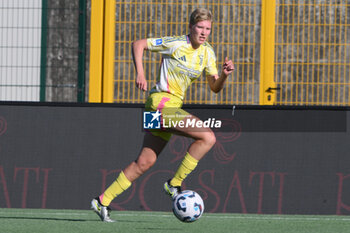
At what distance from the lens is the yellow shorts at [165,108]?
7809 millimetres

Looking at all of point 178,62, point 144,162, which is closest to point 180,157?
point 144,162

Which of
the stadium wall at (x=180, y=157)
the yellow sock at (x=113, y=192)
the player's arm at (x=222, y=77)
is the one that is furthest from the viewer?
the stadium wall at (x=180, y=157)

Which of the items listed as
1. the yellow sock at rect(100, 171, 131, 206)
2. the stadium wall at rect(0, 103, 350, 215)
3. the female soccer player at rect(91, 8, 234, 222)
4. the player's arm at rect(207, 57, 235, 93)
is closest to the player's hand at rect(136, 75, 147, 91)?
the female soccer player at rect(91, 8, 234, 222)

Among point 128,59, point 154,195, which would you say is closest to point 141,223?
point 154,195

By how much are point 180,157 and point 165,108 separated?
1853 millimetres

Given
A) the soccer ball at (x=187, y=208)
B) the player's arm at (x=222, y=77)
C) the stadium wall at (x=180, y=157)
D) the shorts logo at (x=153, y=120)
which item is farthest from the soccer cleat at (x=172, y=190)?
the stadium wall at (x=180, y=157)

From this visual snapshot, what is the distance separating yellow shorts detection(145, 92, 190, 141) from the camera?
781 centimetres

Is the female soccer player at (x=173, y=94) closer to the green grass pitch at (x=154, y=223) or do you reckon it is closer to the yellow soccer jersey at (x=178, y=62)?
the yellow soccer jersey at (x=178, y=62)

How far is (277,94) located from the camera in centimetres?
1028

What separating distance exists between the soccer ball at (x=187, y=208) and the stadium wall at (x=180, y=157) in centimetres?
190

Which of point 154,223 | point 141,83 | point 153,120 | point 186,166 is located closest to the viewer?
point 141,83

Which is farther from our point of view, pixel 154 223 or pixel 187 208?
pixel 154 223

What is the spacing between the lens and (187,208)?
7609mm

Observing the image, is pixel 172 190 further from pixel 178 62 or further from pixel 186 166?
pixel 178 62
